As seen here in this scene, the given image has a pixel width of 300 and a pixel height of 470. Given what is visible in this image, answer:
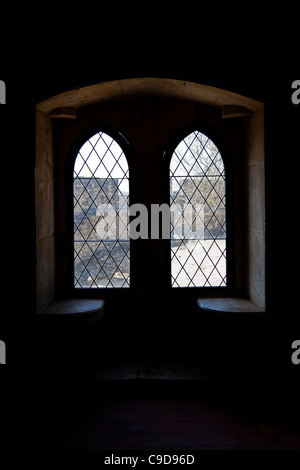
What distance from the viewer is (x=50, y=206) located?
12.8ft

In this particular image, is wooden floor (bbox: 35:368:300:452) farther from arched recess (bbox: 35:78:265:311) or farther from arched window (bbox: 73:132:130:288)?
arched window (bbox: 73:132:130:288)

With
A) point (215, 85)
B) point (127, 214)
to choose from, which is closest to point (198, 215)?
point (127, 214)

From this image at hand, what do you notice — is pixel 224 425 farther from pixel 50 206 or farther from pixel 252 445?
pixel 50 206

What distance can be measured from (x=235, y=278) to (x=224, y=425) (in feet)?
4.78

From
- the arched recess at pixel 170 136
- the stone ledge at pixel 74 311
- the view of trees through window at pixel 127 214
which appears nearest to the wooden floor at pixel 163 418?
the stone ledge at pixel 74 311

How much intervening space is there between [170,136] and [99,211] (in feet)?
3.16

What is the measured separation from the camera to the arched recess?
3.51 metres

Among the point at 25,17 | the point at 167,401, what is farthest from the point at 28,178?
the point at 167,401

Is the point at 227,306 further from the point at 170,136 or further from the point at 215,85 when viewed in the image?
the point at 215,85

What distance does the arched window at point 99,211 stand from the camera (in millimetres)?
4121

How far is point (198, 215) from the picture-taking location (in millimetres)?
4168

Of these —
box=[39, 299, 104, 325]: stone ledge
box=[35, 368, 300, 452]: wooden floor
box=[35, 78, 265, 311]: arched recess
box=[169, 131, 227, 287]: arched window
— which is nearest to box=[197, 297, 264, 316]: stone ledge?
box=[35, 78, 265, 311]: arched recess

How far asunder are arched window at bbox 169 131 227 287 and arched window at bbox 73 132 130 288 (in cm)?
49

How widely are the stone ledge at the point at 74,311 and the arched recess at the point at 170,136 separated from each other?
0.34ft
